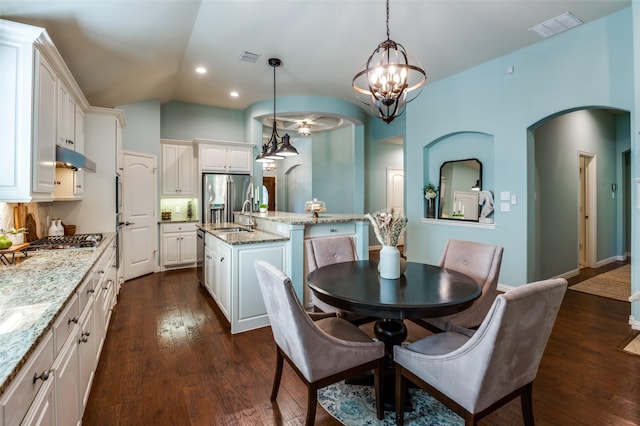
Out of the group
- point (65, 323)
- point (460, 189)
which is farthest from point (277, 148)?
point (65, 323)

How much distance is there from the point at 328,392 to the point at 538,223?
399 cm

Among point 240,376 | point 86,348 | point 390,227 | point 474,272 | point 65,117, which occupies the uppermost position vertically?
point 65,117

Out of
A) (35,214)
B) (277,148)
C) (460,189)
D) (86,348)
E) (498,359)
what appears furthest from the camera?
(460,189)

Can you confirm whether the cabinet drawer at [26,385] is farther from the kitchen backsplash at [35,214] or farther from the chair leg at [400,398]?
the kitchen backsplash at [35,214]

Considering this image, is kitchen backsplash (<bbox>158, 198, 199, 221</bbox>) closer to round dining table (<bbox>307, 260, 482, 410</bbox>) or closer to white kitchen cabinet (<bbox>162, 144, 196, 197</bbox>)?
white kitchen cabinet (<bbox>162, 144, 196, 197</bbox>)

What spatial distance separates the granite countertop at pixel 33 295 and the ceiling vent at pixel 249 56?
121 inches

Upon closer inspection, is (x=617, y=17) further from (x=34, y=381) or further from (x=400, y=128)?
(x=34, y=381)

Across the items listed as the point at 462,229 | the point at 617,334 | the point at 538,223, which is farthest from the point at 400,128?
the point at 617,334

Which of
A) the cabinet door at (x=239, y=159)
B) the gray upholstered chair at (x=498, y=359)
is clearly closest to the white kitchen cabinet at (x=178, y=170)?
the cabinet door at (x=239, y=159)

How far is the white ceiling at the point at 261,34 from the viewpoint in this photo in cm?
270

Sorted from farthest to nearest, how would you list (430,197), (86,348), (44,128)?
(430,197) < (44,128) < (86,348)

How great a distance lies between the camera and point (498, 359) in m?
1.32

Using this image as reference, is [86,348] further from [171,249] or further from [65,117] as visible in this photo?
[171,249]

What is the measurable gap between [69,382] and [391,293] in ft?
5.44
